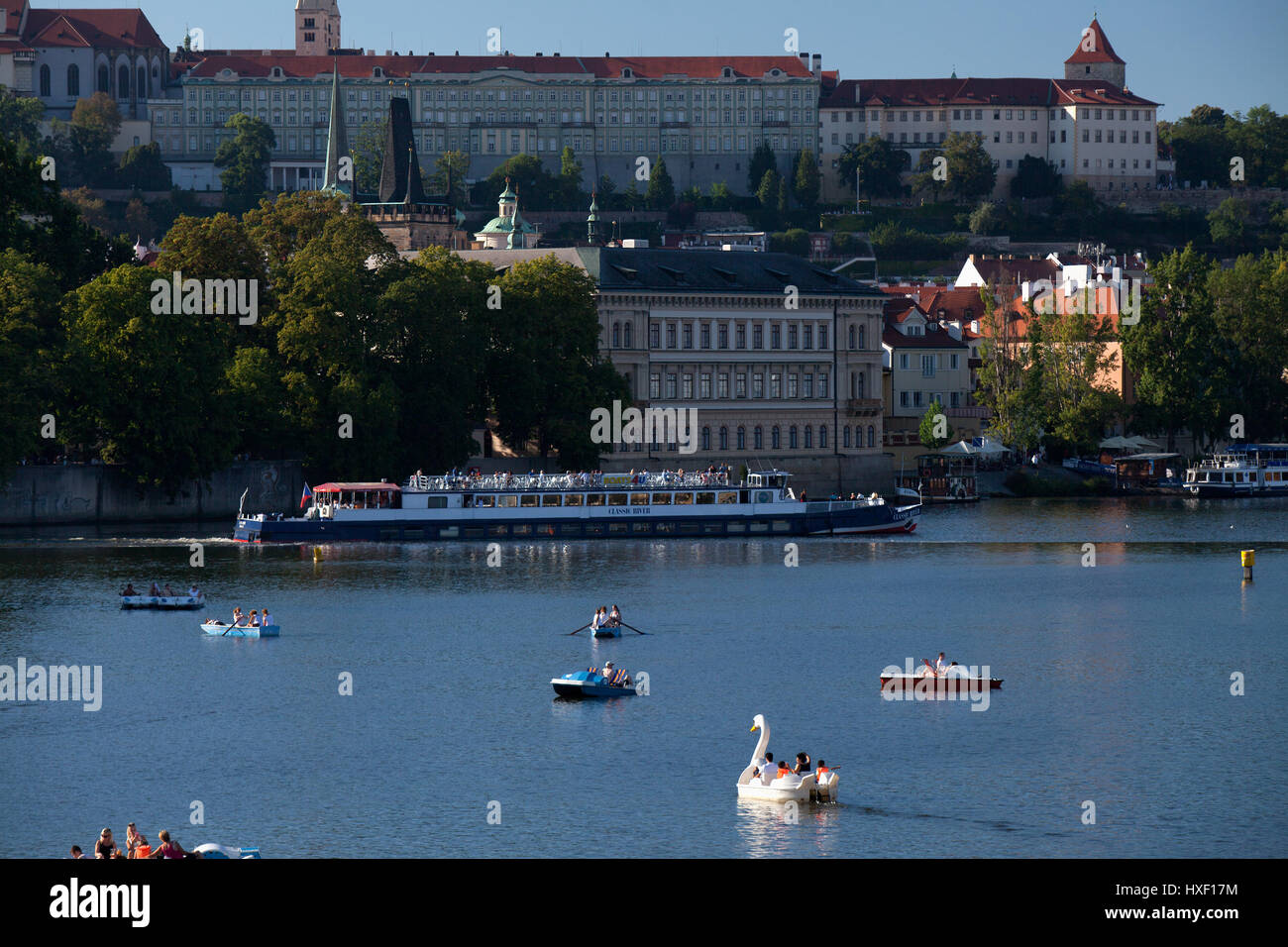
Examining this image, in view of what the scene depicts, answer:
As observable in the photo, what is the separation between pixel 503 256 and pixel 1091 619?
69.3 m

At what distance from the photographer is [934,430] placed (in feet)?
484

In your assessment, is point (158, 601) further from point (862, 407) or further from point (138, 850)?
point (862, 407)

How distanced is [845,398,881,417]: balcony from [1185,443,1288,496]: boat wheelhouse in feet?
65.0

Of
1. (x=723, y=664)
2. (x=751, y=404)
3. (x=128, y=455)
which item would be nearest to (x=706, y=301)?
(x=751, y=404)

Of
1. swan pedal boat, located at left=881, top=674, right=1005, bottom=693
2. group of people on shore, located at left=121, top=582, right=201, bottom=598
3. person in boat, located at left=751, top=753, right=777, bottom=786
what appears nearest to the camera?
person in boat, located at left=751, top=753, right=777, bottom=786

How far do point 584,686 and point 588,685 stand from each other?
11 centimetres

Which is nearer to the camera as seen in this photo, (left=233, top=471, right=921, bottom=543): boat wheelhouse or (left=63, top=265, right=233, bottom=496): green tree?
(left=63, top=265, right=233, bottom=496): green tree

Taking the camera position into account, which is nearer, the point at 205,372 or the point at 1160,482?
the point at 205,372

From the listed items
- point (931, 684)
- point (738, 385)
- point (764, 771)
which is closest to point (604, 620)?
point (931, 684)

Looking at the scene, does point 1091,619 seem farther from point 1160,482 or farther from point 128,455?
point 1160,482

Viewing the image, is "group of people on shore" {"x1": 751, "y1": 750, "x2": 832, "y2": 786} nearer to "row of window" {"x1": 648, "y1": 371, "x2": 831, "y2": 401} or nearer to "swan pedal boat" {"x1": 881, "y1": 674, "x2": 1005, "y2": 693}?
"swan pedal boat" {"x1": 881, "y1": 674, "x2": 1005, "y2": 693}

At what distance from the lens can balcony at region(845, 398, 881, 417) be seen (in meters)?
145

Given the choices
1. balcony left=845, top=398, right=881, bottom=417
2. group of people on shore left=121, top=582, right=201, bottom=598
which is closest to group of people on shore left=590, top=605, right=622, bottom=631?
group of people on shore left=121, top=582, right=201, bottom=598

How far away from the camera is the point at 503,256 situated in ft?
470
